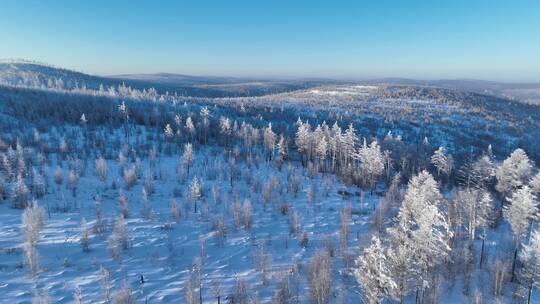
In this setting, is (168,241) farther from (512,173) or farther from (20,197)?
(512,173)

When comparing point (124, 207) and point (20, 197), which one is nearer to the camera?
point (20, 197)

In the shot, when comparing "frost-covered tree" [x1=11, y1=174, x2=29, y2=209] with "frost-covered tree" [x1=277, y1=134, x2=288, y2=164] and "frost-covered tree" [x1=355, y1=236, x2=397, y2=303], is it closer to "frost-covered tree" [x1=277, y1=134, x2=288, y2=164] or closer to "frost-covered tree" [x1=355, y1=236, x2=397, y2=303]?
"frost-covered tree" [x1=355, y1=236, x2=397, y2=303]

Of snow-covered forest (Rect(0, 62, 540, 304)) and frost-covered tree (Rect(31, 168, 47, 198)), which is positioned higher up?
frost-covered tree (Rect(31, 168, 47, 198))

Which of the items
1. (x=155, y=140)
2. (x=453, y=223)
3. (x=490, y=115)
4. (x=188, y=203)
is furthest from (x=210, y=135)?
(x=490, y=115)

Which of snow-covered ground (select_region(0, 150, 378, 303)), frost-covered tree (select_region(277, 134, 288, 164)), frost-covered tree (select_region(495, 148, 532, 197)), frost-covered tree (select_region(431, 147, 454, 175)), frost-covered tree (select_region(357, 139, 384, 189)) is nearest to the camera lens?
snow-covered ground (select_region(0, 150, 378, 303))

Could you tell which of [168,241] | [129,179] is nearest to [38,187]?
[129,179]

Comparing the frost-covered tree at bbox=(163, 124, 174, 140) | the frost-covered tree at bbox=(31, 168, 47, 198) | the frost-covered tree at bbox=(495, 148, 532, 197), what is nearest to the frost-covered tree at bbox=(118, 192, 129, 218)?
the frost-covered tree at bbox=(31, 168, 47, 198)

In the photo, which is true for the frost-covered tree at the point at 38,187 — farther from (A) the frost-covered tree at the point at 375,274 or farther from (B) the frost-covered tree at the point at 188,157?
(A) the frost-covered tree at the point at 375,274

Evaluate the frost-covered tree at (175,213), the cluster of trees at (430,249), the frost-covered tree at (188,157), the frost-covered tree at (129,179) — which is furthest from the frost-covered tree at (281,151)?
the frost-covered tree at (175,213)

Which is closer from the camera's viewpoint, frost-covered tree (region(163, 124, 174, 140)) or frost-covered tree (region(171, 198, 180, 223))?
frost-covered tree (region(171, 198, 180, 223))

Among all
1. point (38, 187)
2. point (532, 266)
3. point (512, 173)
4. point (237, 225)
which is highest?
point (38, 187)
